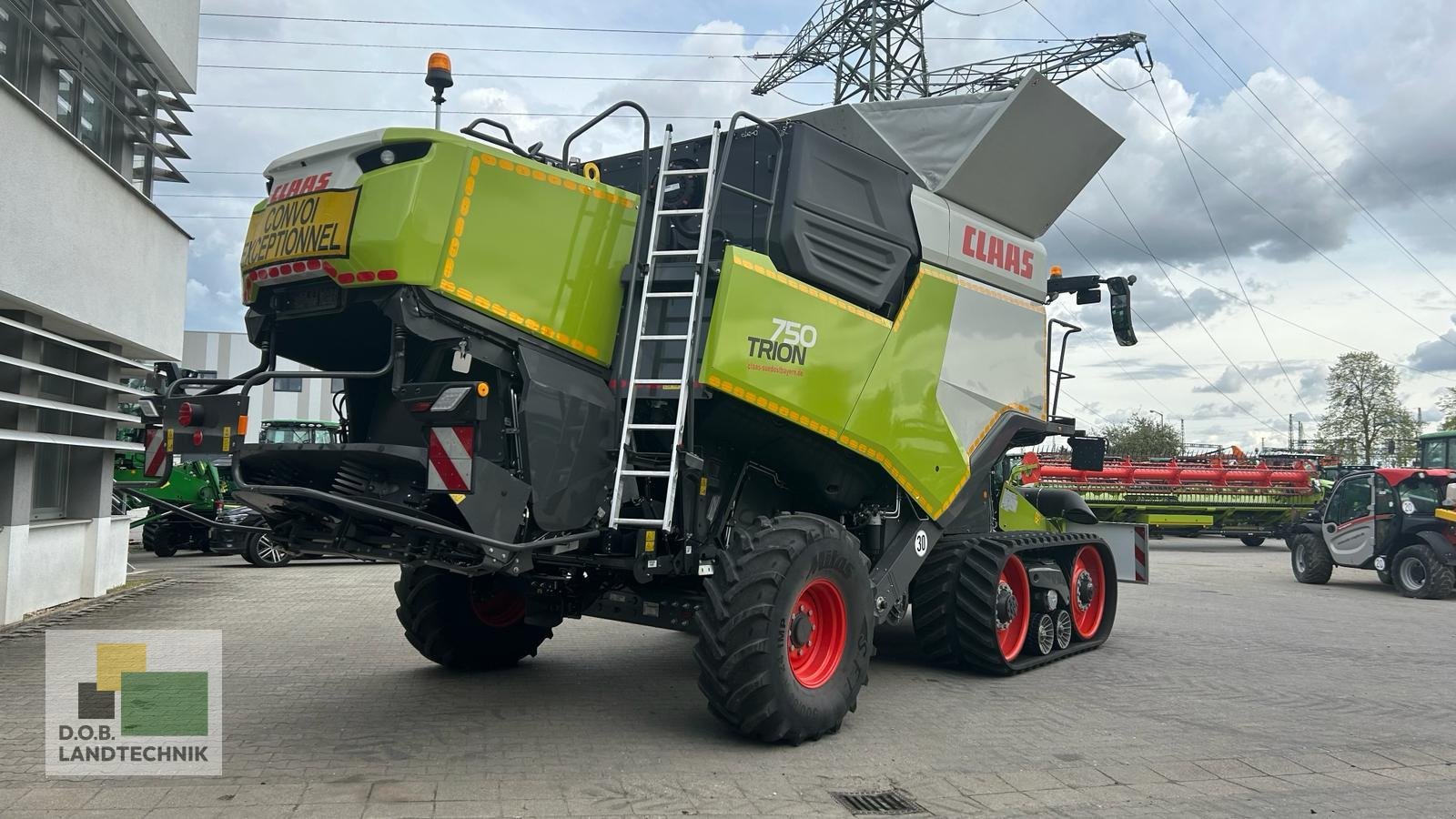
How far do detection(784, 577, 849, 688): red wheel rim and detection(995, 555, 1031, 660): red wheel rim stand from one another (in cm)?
259

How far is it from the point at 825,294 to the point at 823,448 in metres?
0.99

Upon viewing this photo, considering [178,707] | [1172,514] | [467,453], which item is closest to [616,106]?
[467,453]

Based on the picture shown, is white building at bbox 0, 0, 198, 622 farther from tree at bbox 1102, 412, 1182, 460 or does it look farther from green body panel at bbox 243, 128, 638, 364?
tree at bbox 1102, 412, 1182, 460

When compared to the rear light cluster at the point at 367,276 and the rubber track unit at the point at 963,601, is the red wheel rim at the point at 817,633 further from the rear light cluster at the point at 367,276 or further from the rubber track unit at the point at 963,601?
the rear light cluster at the point at 367,276

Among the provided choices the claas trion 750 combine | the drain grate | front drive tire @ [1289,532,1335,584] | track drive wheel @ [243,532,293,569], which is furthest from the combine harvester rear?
the drain grate

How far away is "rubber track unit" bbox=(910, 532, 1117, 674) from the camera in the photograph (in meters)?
8.19

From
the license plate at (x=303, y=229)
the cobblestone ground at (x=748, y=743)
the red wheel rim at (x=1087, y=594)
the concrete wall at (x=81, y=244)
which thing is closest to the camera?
the cobblestone ground at (x=748, y=743)

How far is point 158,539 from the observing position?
19609 mm

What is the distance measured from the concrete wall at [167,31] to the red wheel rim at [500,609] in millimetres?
8397

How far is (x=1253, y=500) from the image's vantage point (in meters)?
26.9

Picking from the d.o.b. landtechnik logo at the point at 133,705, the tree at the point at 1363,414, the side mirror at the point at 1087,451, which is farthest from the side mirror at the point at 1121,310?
the tree at the point at 1363,414

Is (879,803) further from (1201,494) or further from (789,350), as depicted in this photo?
(1201,494)

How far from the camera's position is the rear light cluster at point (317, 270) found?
5246 millimetres

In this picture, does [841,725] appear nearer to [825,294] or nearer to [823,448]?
[823,448]
